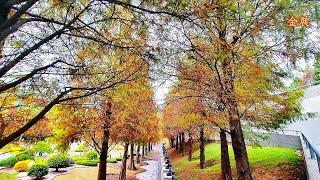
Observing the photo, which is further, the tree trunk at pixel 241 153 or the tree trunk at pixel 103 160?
the tree trunk at pixel 103 160

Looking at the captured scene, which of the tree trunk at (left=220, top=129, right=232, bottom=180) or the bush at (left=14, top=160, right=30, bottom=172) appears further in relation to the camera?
the bush at (left=14, top=160, right=30, bottom=172)

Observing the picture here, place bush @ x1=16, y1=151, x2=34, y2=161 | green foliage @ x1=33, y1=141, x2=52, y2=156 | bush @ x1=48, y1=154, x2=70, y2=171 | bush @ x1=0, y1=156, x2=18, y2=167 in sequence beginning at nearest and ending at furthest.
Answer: bush @ x1=48, y1=154, x2=70, y2=171 → bush @ x1=0, y1=156, x2=18, y2=167 → bush @ x1=16, y1=151, x2=34, y2=161 → green foliage @ x1=33, y1=141, x2=52, y2=156

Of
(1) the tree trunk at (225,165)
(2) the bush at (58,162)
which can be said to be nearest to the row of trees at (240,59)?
(1) the tree trunk at (225,165)

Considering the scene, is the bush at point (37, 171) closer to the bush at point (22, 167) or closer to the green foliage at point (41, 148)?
the bush at point (22, 167)

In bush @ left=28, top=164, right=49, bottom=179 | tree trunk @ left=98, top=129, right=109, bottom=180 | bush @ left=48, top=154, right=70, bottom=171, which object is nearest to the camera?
tree trunk @ left=98, top=129, right=109, bottom=180

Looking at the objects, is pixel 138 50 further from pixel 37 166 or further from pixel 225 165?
pixel 37 166

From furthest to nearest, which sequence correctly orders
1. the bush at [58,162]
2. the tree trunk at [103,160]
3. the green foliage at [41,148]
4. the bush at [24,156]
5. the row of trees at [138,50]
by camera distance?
the green foliage at [41,148] → the bush at [24,156] → the bush at [58,162] → the tree trunk at [103,160] → the row of trees at [138,50]

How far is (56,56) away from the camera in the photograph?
452 centimetres

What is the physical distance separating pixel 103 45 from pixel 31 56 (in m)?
0.96

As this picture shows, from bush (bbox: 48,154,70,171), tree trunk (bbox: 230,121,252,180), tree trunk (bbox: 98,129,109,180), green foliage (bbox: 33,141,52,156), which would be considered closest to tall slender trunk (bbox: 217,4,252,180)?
tree trunk (bbox: 230,121,252,180)

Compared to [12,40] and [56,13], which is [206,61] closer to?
[56,13]

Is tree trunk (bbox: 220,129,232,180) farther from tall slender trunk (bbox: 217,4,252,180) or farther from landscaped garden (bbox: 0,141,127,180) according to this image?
landscaped garden (bbox: 0,141,127,180)

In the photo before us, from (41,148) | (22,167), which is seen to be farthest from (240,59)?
(41,148)

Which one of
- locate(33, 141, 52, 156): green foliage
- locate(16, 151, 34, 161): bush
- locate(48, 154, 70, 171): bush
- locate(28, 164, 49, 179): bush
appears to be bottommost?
locate(28, 164, 49, 179): bush
